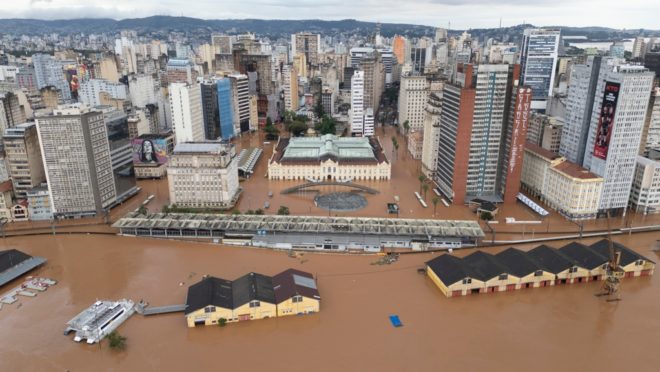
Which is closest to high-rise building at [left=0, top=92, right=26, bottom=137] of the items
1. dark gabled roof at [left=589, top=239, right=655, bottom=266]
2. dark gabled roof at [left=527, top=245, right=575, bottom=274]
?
dark gabled roof at [left=527, top=245, right=575, bottom=274]

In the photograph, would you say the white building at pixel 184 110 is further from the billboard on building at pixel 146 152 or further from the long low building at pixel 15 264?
the long low building at pixel 15 264

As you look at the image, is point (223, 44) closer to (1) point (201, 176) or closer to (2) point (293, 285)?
(1) point (201, 176)

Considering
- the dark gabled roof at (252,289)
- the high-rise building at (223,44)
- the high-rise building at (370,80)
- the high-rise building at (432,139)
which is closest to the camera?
the dark gabled roof at (252,289)

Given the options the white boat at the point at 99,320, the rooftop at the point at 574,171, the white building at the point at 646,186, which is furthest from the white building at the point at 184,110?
the white building at the point at 646,186

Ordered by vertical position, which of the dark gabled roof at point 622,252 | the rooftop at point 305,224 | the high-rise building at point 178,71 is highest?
the high-rise building at point 178,71

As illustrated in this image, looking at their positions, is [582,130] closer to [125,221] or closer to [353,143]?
[353,143]

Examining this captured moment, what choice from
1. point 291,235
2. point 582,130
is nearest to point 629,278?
point 582,130

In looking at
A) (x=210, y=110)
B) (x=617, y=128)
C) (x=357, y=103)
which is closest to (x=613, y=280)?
(x=617, y=128)
